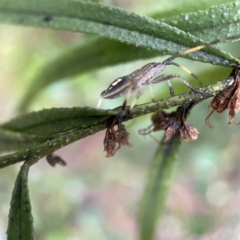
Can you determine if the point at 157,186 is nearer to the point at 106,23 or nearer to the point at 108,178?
the point at 106,23

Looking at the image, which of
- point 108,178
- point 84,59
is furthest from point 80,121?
point 108,178

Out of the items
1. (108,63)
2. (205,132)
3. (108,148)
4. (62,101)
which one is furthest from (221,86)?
(62,101)

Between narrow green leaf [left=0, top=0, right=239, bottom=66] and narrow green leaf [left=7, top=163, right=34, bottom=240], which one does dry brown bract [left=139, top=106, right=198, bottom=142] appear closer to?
narrow green leaf [left=0, top=0, right=239, bottom=66]

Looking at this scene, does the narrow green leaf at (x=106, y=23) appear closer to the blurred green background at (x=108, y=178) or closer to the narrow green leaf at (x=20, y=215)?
the narrow green leaf at (x=20, y=215)

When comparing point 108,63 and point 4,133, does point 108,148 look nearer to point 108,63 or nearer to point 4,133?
point 4,133

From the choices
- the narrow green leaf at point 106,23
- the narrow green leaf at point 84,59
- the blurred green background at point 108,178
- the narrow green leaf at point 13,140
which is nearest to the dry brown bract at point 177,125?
the narrow green leaf at point 106,23

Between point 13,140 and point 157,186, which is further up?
point 13,140
